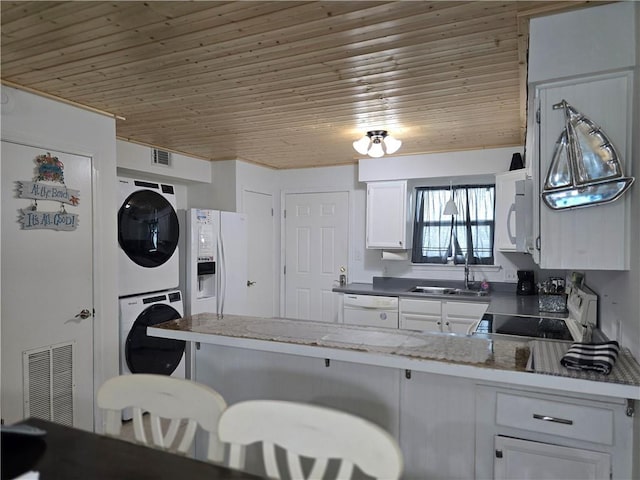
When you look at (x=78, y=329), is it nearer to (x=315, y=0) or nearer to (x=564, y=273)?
(x=315, y=0)

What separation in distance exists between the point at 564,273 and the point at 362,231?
6.86 ft

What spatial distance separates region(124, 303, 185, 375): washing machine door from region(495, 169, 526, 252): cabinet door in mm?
2996

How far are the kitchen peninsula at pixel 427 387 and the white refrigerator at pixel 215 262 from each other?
5.60 feet

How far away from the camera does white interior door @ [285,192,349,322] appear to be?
4965 mm

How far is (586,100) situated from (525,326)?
1.51m

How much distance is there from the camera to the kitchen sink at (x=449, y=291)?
400 centimetres

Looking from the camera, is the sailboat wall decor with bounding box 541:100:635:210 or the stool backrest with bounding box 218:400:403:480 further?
the sailboat wall decor with bounding box 541:100:635:210

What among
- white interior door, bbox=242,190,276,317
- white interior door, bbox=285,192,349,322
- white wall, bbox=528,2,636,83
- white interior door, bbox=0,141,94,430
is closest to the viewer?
white wall, bbox=528,2,636,83

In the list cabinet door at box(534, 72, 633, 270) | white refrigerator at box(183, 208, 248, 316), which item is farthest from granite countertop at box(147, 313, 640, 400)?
white refrigerator at box(183, 208, 248, 316)

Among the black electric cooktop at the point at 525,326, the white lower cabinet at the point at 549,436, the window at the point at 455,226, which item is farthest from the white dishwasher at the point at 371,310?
the white lower cabinet at the point at 549,436

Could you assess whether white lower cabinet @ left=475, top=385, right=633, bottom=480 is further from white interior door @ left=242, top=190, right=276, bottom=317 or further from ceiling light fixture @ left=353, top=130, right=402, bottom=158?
white interior door @ left=242, top=190, right=276, bottom=317

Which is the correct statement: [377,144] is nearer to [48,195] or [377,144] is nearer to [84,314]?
[48,195]

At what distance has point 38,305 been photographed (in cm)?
247

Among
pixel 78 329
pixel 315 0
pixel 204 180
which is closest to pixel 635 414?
pixel 315 0
